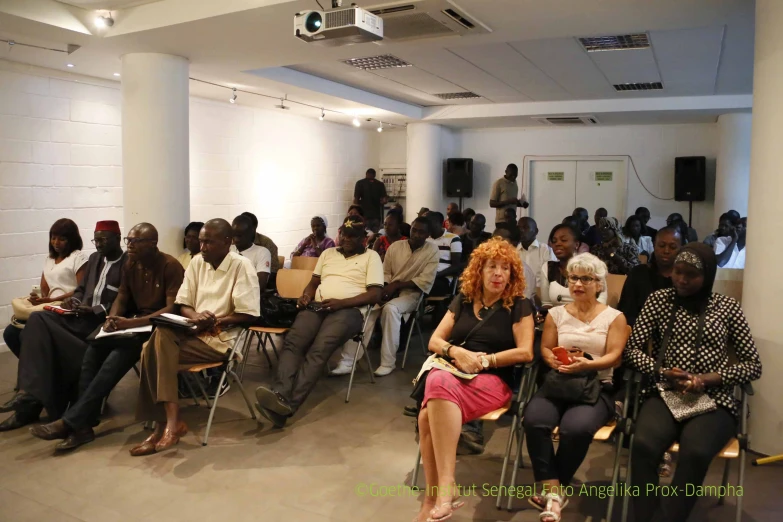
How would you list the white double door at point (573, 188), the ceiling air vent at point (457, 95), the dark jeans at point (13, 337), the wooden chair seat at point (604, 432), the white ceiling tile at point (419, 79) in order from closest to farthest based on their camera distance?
1. the wooden chair seat at point (604, 432)
2. the dark jeans at point (13, 337)
3. the white ceiling tile at point (419, 79)
4. the ceiling air vent at point (457, 95)
5. the white double door at point (573, 188)

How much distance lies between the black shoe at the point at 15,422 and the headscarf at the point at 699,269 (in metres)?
3.84

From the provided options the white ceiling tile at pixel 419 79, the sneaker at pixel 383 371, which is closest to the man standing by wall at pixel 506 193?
the white ceiling tile at pixel 419 79

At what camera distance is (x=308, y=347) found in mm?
4488

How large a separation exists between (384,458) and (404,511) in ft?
1.97

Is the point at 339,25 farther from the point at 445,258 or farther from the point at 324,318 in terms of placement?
the point at 445,258

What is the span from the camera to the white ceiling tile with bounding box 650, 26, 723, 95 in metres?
5.66

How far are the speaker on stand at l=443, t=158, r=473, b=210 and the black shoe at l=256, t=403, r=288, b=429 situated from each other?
759 cm

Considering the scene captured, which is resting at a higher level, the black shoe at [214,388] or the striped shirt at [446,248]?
the striped shirt at [446,248]

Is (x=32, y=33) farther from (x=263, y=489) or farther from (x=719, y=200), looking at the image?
(x=719, y=200)

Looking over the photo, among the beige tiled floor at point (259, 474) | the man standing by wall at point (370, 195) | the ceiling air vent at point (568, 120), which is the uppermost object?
the ceiling air vent at point (568, 120)

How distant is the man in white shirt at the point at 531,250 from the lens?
5.23m

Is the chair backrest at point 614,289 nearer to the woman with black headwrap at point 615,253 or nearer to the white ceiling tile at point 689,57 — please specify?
the woman with black headwrap at point 615,253

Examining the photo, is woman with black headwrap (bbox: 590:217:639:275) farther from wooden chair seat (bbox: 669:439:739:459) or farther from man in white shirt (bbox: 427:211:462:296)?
wooden chair seat (bbox: 669:439:739:459)

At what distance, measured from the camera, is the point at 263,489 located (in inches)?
129
